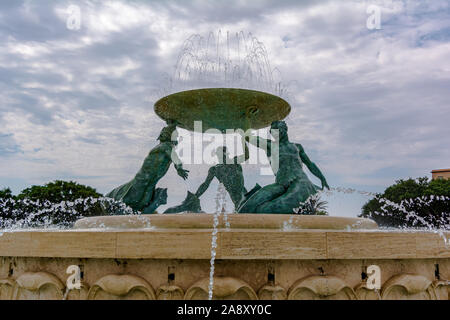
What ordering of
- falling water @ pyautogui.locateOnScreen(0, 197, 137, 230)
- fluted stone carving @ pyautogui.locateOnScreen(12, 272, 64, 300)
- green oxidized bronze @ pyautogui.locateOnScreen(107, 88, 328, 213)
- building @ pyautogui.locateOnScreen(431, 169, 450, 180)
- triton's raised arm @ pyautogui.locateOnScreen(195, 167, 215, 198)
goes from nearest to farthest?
fluted stone carving @ pyautogui.locateOnScreen(12, 272, 64, 300) → green oxidized bronze @ pyautogui.locateOnScreen(107, 88, 328, 213) → triton's raised arm @ pyautogui.locateOnScreen(195, 167, 215, 198) → falling water @ pyautogui.locateOnScreen(0, 197, 137, 230) → building @ pyautogui.locateOnScreen(431, 169, 450, 180)

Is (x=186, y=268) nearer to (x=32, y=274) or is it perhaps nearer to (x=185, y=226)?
(x=185, y=226)

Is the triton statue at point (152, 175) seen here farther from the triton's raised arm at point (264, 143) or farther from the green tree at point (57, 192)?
the green tree at point (57, 192)

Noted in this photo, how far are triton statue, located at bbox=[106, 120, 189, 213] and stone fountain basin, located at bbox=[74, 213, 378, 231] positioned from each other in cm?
346

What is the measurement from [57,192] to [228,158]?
2315 centimetres

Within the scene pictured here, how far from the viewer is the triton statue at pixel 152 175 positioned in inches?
345

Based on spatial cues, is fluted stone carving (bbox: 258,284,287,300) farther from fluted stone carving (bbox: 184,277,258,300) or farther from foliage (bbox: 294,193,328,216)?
foliage (bbox: 294,193,328,216)

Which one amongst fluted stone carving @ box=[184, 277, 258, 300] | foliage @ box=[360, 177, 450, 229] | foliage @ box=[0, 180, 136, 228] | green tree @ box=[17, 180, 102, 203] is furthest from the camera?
foliage @ box=[360, 177, 450, 229]

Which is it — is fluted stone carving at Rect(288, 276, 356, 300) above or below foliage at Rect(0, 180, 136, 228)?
below

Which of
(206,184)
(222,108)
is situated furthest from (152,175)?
(222,108)

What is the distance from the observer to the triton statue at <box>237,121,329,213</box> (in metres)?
7.08

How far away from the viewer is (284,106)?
9891 millimetres

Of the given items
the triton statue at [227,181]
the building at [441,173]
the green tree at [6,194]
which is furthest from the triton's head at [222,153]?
the building at [441,173]

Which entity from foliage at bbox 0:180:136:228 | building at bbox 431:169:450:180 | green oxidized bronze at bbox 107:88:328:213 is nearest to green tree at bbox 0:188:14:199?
foliage at bbox 0:180:136:228

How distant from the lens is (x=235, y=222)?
4.41m
